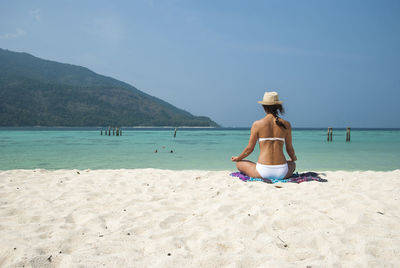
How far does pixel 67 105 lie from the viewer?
347 feet

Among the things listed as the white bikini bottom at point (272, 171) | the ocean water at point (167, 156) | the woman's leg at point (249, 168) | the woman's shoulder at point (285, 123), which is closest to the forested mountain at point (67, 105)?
the ocean water at point (167, 156)

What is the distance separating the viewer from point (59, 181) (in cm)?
578

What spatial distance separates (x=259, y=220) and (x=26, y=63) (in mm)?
208186

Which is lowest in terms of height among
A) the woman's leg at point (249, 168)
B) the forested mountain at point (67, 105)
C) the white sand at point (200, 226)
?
the white sand at point (200, 226)

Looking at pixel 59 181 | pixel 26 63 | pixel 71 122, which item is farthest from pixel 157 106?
pixel 59 181

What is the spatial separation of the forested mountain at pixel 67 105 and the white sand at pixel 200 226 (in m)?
104

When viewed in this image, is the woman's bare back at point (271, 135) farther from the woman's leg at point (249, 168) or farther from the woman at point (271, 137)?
the woman's leg at point (249, 168)

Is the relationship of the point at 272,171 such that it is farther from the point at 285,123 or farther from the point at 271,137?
the point at 285,123

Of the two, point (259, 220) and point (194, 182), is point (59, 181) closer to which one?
point (194, 182)

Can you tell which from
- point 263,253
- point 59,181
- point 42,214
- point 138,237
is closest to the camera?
point 263,253

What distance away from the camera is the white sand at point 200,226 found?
235 cm

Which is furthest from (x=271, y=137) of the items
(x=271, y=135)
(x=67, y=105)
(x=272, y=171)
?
(x=67, y=105)

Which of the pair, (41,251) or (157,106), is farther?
(157,106)

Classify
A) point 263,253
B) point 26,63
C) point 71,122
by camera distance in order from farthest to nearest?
point 26,63 < point 71,122 < point 263,253
